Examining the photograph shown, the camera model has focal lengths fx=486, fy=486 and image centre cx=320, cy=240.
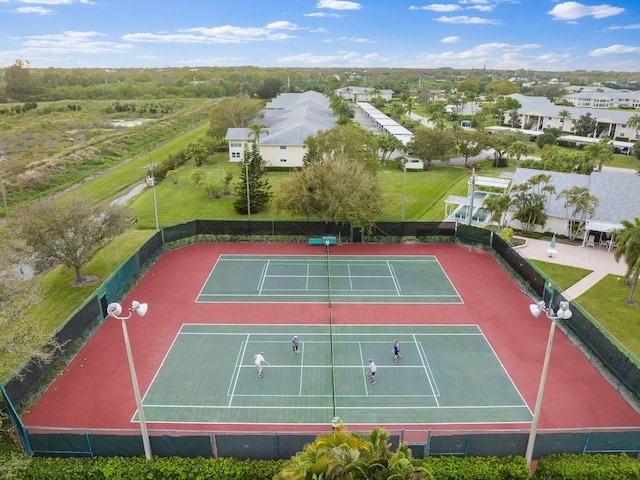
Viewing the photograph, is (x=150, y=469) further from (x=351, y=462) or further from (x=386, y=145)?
(x=386, y=145)

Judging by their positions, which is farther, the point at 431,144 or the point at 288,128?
the point at 288,128

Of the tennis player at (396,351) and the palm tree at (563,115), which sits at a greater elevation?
the palm tree at (563,115)

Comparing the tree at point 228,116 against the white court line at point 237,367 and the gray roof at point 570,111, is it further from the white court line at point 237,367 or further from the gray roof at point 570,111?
the gray roof at point 570,111

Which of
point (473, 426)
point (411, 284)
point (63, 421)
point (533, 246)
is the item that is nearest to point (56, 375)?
point (63, 421)

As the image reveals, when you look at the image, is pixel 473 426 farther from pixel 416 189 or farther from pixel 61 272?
pixel 416 189

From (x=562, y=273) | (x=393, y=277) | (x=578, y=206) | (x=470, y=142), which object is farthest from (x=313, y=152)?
(x=470, y=142)

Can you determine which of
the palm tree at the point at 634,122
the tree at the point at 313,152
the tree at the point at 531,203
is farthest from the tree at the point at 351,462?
the palm tree at the point at 634,122
